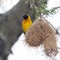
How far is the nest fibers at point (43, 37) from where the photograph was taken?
2.64 meters

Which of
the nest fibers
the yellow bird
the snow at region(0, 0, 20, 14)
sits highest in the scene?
the nest fibers

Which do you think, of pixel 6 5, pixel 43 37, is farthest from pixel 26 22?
pixel 43 37

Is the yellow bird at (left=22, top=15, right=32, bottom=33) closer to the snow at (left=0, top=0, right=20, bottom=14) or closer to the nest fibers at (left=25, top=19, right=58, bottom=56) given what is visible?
the snow at (left=0, top=0, right=20, bottom=14)

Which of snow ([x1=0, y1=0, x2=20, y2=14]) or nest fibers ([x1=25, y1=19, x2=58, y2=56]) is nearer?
nest fibers ([x1=25, y1=19, x2=58, y2=56])

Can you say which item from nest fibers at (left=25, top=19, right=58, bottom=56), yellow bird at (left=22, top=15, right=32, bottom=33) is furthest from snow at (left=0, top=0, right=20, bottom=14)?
nest fibers at (left=25, top=19, right=58, bottom=56)

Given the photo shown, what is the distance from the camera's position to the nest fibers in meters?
2.64

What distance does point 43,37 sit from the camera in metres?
2.64

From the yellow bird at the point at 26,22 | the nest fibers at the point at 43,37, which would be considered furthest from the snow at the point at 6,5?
the nest fibers at the point at 43,37

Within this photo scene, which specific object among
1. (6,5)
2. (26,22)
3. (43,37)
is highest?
(43,37)

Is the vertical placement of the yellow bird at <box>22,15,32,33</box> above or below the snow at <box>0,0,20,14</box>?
below

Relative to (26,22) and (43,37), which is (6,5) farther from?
(43,37)

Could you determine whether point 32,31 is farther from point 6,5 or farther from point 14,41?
point 6,5

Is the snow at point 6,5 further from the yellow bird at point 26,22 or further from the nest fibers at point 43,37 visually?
the nest fibers at point 43,37

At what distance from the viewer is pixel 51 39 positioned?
2674 millimetres
